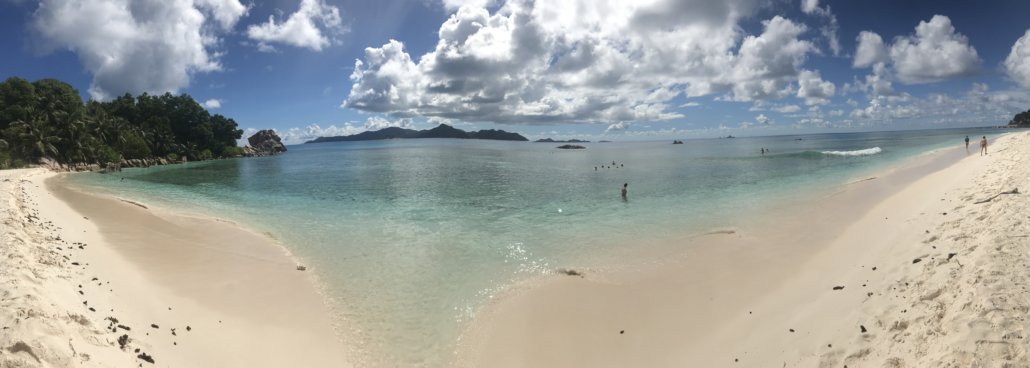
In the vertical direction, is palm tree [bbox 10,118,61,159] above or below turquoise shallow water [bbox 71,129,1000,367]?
above

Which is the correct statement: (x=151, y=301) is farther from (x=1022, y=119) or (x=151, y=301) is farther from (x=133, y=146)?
(x=1022, y=119)

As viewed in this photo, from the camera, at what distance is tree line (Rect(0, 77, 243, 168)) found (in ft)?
178

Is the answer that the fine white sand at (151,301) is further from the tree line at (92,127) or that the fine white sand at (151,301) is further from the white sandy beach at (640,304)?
the tree line at (92,127)

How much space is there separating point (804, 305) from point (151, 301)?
16292 millimetres

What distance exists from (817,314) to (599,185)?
2940 centimetres

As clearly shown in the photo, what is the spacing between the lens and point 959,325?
662cm

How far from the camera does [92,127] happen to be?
218 ft

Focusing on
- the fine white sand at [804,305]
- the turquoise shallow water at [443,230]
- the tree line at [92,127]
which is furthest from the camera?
the tree line at [92,127]

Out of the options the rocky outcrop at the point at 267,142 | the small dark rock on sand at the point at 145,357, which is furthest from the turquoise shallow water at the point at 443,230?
the rocky outcrop at the point at 267,142

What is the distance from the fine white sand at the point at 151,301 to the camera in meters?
7.06

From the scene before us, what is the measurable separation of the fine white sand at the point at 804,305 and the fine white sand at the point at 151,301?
4839 mm

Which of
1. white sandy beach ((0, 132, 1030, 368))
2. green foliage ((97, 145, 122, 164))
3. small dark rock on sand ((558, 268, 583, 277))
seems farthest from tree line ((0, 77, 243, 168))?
small dark rock on sand ((558, 268, 583, 277))

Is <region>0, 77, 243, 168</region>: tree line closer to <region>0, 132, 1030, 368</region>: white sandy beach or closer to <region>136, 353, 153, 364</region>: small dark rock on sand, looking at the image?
<region>0, 132, 1030, 368</region>: white sandy beach

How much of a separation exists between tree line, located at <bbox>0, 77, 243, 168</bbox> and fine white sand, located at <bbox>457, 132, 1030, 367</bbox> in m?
72.0
